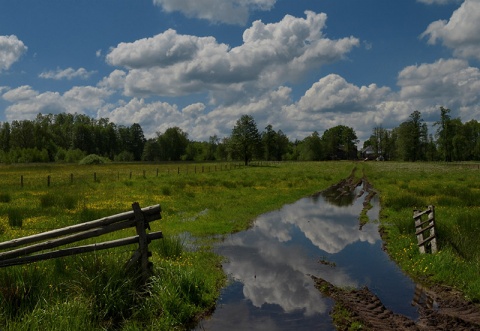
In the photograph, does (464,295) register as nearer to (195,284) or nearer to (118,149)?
(195,284)

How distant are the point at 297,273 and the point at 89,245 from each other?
21.5 ft

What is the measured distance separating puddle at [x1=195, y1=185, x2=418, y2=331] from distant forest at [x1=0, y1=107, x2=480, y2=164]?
82.0m

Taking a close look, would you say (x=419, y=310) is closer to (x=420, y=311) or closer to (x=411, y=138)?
(x=420, y=311)

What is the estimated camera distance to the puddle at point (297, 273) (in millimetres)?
8992

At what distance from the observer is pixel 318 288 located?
10688 millimetres

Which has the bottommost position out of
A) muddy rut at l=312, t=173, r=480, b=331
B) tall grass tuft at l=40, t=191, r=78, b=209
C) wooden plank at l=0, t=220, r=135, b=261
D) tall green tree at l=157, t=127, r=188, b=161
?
muddy rut at l=312, t=173, r=480, b=331

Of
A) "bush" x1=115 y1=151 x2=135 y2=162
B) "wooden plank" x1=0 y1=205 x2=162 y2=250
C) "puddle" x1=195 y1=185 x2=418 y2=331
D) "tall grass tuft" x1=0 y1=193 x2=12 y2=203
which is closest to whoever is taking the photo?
"wooden plank" x1=0 y1=205 x2=162 y2=250

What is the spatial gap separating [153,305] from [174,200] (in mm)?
18961

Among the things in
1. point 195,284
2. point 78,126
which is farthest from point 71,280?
point 78,126

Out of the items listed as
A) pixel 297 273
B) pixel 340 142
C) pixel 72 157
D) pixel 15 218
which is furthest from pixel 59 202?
pixel 340 142

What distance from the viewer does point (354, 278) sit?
1159 centimetres

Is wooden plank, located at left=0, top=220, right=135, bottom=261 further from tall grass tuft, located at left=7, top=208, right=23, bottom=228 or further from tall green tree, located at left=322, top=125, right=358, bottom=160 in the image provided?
tall green tree, located at left=322, top=125, right=358, bottom=160

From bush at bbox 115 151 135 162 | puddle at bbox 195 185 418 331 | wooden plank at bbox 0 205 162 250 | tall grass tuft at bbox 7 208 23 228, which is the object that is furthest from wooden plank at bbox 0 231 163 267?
bush at bbox 115 151 135 162

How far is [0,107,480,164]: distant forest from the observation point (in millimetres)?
112438
